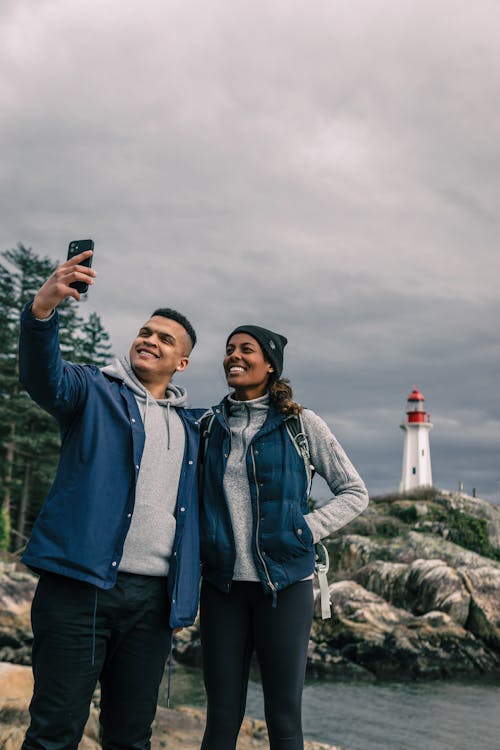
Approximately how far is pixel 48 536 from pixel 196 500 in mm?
751

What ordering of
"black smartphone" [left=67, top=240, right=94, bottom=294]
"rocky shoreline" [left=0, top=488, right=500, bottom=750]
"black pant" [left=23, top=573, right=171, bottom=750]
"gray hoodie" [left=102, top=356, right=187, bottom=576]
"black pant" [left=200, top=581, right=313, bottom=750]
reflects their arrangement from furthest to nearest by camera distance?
"rocky shoreline" [left=0, top=488, right=500, bottom=750] → "black pant" [left=200, top=581, right=313, bottom=750] → "gray hoodie" [left=102, top=356, right=187, bottom=576] → "black smartphone" [left=67, top=240, right=94, bottom=294] → "black pant" [left=23, top=573, right=171, bottom=750]

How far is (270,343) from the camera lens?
383 cm

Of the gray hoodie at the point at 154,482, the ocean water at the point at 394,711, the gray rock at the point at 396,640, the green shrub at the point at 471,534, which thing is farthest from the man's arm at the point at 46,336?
the green shrub at the point at 471,534

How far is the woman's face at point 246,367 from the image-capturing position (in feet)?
12.4

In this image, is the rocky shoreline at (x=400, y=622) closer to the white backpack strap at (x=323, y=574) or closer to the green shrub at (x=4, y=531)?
the green shrub at (x=4, y=531)

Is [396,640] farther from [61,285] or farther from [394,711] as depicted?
[61,285]

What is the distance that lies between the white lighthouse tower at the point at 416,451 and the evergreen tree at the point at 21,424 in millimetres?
22787

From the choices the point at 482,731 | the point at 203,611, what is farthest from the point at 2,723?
the point at 482,731

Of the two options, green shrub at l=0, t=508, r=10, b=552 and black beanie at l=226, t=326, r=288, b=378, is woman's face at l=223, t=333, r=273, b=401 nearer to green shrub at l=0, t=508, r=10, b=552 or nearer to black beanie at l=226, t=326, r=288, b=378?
black beanie at l=226, t=326, r=288, b=378

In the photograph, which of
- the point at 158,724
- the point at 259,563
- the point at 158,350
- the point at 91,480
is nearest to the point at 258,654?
the point at 259,563

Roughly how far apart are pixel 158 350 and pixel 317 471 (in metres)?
1.09

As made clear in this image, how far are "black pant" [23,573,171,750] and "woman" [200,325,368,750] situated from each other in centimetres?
34

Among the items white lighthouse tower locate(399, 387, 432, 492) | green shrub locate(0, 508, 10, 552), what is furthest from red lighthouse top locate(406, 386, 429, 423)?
green shrub locate(0, 508, 10, 552)

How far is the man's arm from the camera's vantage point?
285cm
